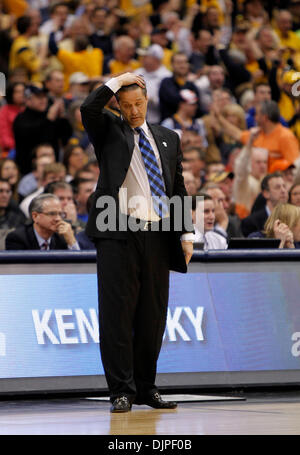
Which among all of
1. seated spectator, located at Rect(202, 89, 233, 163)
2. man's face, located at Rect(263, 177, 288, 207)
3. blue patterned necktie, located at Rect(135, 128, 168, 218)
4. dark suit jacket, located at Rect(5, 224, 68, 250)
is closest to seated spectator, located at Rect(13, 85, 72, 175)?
seated spectator, located at Rect(202, 89, 233, 163)


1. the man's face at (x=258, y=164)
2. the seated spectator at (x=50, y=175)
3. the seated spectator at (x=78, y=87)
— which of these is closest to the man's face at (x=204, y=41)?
the seated spectator at (x=78, y=87)

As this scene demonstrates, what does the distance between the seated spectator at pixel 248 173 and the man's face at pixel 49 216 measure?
378 cm

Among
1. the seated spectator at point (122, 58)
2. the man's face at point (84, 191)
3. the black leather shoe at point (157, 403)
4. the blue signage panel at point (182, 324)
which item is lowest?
the black leather shoe at point (157, 403)

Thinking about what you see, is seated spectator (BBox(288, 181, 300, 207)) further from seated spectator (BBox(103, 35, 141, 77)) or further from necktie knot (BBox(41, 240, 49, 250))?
seated spectator (BBox(103, 35, 141, 77))

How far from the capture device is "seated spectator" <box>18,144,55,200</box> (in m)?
12.3

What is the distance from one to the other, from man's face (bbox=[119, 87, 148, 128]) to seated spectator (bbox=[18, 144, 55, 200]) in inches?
213

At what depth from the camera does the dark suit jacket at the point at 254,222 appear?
10.6m

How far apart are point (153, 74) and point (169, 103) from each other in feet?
2.11

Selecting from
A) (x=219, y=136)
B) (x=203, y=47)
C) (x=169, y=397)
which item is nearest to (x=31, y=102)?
(x=219, y=136)

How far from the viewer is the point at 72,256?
25.4 feet

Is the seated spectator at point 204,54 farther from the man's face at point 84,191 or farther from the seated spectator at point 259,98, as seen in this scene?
the man's face at point 84,191

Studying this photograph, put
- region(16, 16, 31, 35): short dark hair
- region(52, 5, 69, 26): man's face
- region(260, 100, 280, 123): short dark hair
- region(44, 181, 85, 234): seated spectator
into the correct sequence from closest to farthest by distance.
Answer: region(44, 181, 85, 234): seated spectator → region(260, 100, 280, 123): short dark hair → region(16, 16, 31, 35): short dark hair → region(52, 5, 69, 26): man's face

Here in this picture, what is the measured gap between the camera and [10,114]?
14055mm

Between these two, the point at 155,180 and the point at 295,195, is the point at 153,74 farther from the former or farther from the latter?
the point at 155,180
